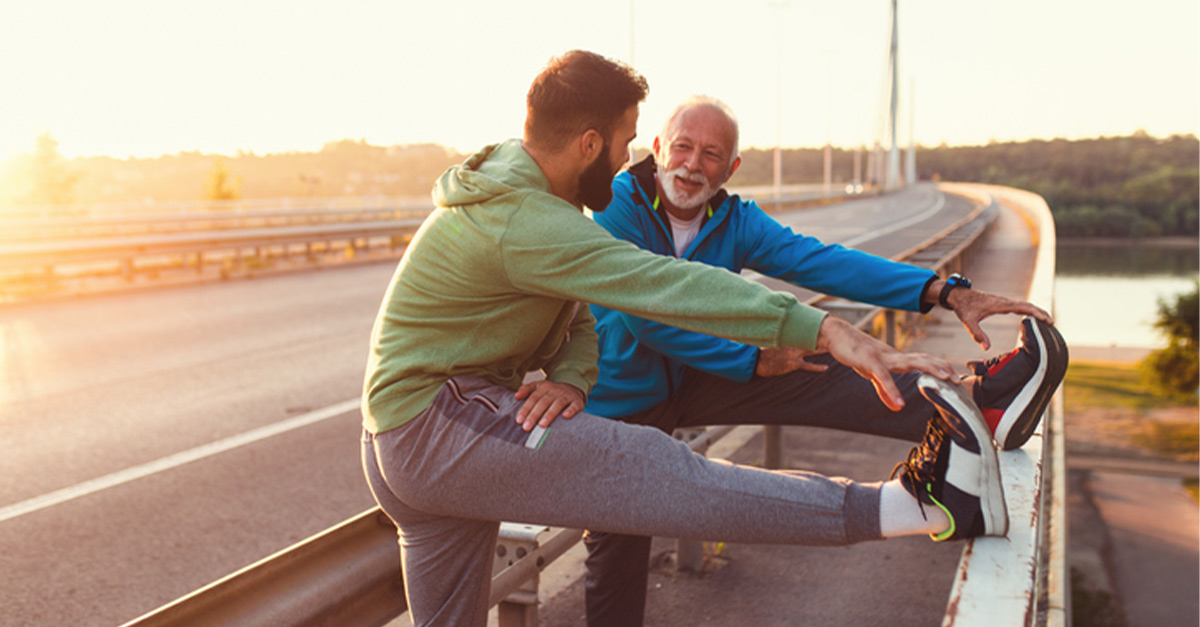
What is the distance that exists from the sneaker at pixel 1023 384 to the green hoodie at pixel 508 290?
0.88 metres

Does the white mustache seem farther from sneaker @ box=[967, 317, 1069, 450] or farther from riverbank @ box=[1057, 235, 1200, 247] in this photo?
riverbank @ box=[1057, 235, 1200, 247]

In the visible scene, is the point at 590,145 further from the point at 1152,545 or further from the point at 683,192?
the point at 1152,545

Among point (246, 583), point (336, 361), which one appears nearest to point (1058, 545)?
point (246, 583)

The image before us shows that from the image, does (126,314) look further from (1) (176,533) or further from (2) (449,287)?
(2) (449,287)

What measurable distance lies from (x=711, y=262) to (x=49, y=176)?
64228mm

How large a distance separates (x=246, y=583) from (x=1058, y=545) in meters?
4.55

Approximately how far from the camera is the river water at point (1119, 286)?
67438 mm

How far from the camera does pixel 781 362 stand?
3121 millimetres

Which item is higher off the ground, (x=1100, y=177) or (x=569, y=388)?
(x=569, y=388)

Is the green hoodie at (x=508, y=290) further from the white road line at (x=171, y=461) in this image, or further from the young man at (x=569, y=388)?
the white road line at (x=171, y=461)

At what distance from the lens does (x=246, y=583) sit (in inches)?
76.7

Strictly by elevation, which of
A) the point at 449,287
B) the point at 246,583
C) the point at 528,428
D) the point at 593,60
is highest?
the point at 593,60

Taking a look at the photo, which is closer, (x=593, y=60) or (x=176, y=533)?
(x=593, y=60)

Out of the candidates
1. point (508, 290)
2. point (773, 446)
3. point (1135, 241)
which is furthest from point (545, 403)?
point (1135, 241)
